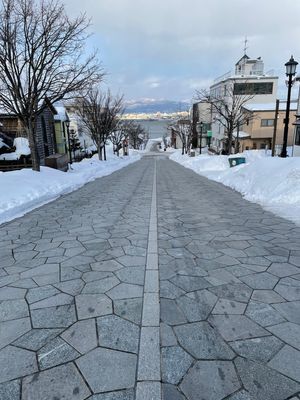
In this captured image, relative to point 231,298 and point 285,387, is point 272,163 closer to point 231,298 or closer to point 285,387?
point 231,298

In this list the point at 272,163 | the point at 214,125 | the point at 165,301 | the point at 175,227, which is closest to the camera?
the point at 165,301

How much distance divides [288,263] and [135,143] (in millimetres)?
88516

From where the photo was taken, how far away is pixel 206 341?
2.45 m

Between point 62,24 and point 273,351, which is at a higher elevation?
point 62,24

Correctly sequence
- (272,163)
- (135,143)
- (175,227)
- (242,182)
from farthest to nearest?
1. (135,143)
2. (242,182)
3. (272,163)
4. (175,227)

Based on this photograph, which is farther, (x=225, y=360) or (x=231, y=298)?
(x=231, y=298)

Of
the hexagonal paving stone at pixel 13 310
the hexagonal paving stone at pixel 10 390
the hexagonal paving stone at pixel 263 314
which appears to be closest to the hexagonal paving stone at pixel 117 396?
the hexagonal paving stone at pixel 10 390

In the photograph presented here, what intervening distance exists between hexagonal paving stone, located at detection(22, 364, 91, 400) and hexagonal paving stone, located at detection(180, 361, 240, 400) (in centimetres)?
72

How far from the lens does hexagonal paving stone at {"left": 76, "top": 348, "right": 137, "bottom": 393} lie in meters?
2.02

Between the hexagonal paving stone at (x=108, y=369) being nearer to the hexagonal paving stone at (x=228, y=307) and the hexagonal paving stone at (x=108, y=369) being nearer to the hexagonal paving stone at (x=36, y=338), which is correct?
the hexagonal paving stone at (x=36, y=338)

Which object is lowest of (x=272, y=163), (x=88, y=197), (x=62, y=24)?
(x=88, y=197)

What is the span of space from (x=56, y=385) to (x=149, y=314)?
3.54 feet

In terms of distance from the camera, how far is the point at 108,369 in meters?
2.16

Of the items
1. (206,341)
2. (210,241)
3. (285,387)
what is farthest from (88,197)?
(285,387)
